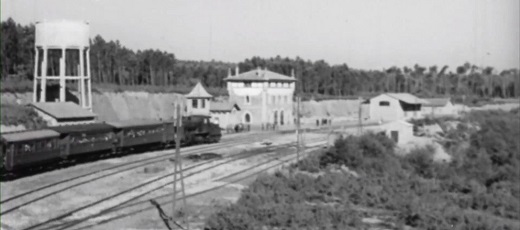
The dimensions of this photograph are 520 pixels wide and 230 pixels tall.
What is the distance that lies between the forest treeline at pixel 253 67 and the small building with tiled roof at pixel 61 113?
773 centimetres

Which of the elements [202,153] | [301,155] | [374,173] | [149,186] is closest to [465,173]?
[374,173]

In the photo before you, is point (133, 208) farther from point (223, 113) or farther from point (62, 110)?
point (223, 113)

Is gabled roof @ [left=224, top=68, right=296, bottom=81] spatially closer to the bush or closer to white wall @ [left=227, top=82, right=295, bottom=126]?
white wall @ [left=227, top=82, right=295, bottom=126]

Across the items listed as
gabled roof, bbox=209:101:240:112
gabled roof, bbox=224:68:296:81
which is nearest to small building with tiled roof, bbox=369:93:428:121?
gabled roof, bbox=224:68:296:81

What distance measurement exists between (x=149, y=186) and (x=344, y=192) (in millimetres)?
10219

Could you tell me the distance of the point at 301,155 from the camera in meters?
41.9

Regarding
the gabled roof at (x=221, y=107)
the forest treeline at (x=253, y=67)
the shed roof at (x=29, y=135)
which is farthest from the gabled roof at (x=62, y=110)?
the gabled roof at (x=221, y=107)

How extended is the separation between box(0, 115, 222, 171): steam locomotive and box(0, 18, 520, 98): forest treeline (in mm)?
18291

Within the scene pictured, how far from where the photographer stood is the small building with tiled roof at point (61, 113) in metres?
43.5

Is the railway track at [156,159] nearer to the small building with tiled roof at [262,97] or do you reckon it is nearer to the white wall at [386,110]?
the small building with tiled roof at [262,97]

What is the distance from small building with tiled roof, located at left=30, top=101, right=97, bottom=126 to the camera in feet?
143

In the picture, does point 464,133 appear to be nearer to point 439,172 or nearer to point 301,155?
point 439,172

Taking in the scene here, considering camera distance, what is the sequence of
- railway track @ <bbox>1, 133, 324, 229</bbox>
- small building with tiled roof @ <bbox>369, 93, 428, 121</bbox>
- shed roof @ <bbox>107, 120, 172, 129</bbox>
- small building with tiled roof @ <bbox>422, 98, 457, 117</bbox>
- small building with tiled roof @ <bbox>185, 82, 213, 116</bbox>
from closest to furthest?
railway track @ <bbox>1, 133, 324, 229</bbox> < shed roof @ <bbox>107, 120, 172, 129</bbox> < small building with tiled roof @ <bbox>185, 82, 213, 116</bbox> < small building with tiled roof @ <bbox>369, 93, 428, 121</bbox> < small building with tiled roof @ <bbox>422, 98, 457, 117</bbox>

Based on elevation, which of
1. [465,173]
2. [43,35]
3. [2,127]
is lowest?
[465,173]
